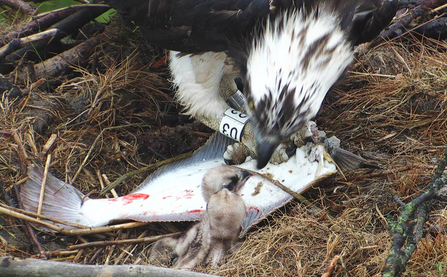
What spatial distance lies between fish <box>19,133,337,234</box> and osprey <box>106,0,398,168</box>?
19cm

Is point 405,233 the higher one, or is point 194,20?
point 194,20

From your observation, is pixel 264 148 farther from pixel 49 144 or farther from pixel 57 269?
pixel 49 144

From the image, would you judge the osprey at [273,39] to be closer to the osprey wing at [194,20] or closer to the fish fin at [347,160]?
the osprey wing at [194,20]

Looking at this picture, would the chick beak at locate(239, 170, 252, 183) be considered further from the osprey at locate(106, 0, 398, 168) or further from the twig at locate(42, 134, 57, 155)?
→ the twig at locate(42, 134, 57, 155)

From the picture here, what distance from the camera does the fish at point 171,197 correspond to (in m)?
2.66

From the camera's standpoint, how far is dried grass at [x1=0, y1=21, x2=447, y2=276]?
232cm

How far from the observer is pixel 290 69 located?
2.46 m

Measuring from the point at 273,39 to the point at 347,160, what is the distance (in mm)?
787

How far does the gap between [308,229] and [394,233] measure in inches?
30.7

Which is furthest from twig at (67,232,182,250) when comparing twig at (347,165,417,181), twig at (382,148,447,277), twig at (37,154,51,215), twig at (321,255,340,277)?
twig at (382,148,447,277)

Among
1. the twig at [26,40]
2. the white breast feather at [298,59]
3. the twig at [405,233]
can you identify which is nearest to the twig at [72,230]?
the white breast feather at [298,59]

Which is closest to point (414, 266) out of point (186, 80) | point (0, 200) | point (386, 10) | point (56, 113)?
point (386, 10)

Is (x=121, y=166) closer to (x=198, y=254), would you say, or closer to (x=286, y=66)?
(x=198, y=254)

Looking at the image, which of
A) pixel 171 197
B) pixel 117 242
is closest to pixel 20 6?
pixel 171 197
